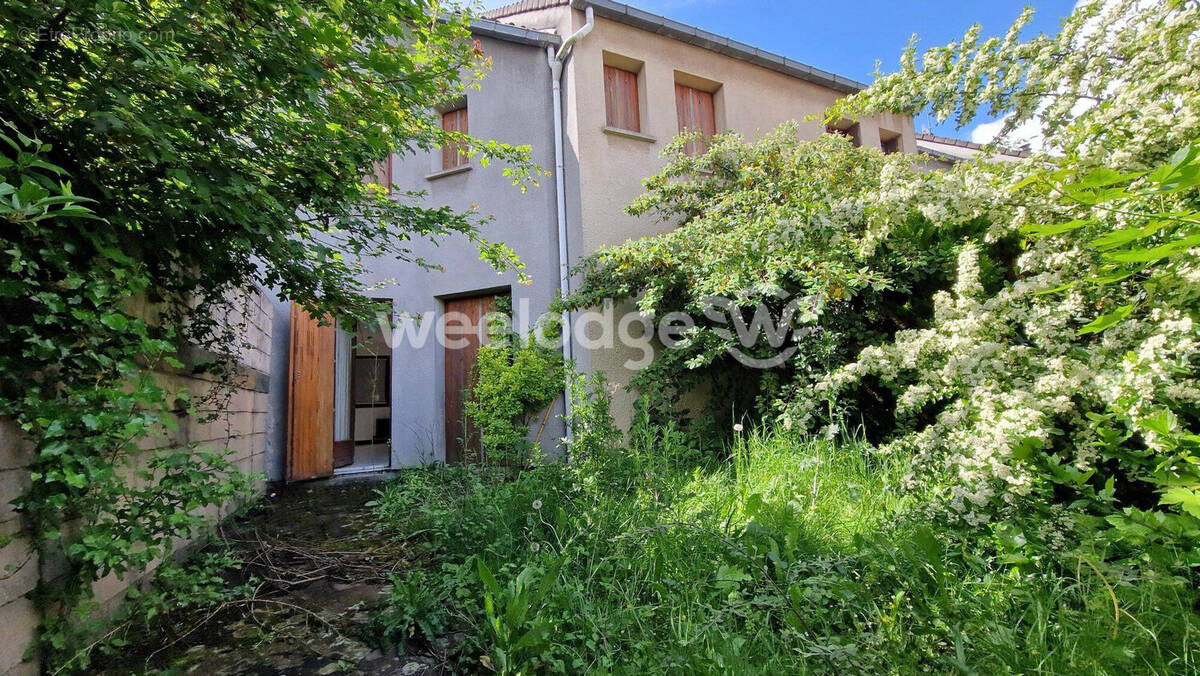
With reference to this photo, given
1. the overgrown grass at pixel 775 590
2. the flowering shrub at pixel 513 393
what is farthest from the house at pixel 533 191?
the overgrown grass at pixel 775 590

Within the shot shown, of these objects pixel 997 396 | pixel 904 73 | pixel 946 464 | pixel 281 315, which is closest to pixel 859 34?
pixel 904 73

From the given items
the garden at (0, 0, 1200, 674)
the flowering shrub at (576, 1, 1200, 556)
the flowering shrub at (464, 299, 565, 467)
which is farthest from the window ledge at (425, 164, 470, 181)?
the garden at (0, 0, 1200, 674)

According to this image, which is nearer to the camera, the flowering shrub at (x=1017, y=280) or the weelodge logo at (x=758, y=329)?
the flowering shrub at (x=1017, y=280)

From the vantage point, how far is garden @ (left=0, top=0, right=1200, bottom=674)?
1465mm

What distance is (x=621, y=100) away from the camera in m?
5.93

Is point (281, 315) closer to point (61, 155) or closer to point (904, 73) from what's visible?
point (61, 155)

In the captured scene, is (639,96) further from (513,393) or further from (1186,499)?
(1186,499)

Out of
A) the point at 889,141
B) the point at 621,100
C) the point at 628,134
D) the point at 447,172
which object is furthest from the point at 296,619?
the point at 889,141

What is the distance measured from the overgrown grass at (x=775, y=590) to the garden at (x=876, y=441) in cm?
1

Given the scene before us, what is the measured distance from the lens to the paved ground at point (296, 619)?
187 cm

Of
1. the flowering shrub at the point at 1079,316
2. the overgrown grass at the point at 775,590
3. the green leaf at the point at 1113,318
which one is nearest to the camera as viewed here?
the green leaf at the point at 1113,318

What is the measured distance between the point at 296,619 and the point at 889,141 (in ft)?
32.7

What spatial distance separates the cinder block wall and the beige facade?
2.94 meters

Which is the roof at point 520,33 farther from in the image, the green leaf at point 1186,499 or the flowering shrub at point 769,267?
the green leaf at point 1186,499
